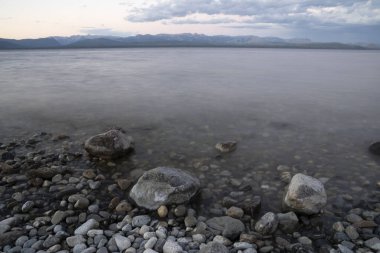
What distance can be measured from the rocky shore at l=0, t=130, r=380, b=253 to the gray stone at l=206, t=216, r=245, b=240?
21 mm

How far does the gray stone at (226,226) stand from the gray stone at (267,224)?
338 millimetres

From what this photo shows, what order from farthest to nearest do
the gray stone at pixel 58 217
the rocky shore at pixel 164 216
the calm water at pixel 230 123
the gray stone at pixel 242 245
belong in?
the calm water at pixel 230 123 → the gray stone at pixel 58 217 → the rocky shore at pixel 164 216 → the gray stone at pixel 242 245

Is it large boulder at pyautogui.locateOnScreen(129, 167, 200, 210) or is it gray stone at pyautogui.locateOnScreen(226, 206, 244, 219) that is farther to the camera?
large boulder at pyautogui.locateOnScreen(129, 167, 200, 210)

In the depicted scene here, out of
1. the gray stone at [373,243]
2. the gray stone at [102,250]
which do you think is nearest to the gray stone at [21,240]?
the gray stone at [102,250]

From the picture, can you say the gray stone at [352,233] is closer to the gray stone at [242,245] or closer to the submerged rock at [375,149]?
the gray stone at [242,245]

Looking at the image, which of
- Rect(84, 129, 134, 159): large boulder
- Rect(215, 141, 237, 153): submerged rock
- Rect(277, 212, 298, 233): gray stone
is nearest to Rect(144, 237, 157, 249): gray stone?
Rect(277, 212, 298, 233): gray stone

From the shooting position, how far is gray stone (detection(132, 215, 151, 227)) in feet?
22.9

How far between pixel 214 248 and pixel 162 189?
2207 millimetres

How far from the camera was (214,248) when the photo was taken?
232 inches

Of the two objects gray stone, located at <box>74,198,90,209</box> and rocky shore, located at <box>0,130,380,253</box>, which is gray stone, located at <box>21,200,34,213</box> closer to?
rocky shore, located at <box>0,130,380,253</box>

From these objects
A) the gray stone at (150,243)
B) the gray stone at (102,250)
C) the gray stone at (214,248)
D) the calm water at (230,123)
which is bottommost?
the calm water at (230,123)

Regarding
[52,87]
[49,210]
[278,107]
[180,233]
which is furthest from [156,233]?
[52,87]

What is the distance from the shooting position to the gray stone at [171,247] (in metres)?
6.00

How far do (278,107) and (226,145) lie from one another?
28.7 ft
